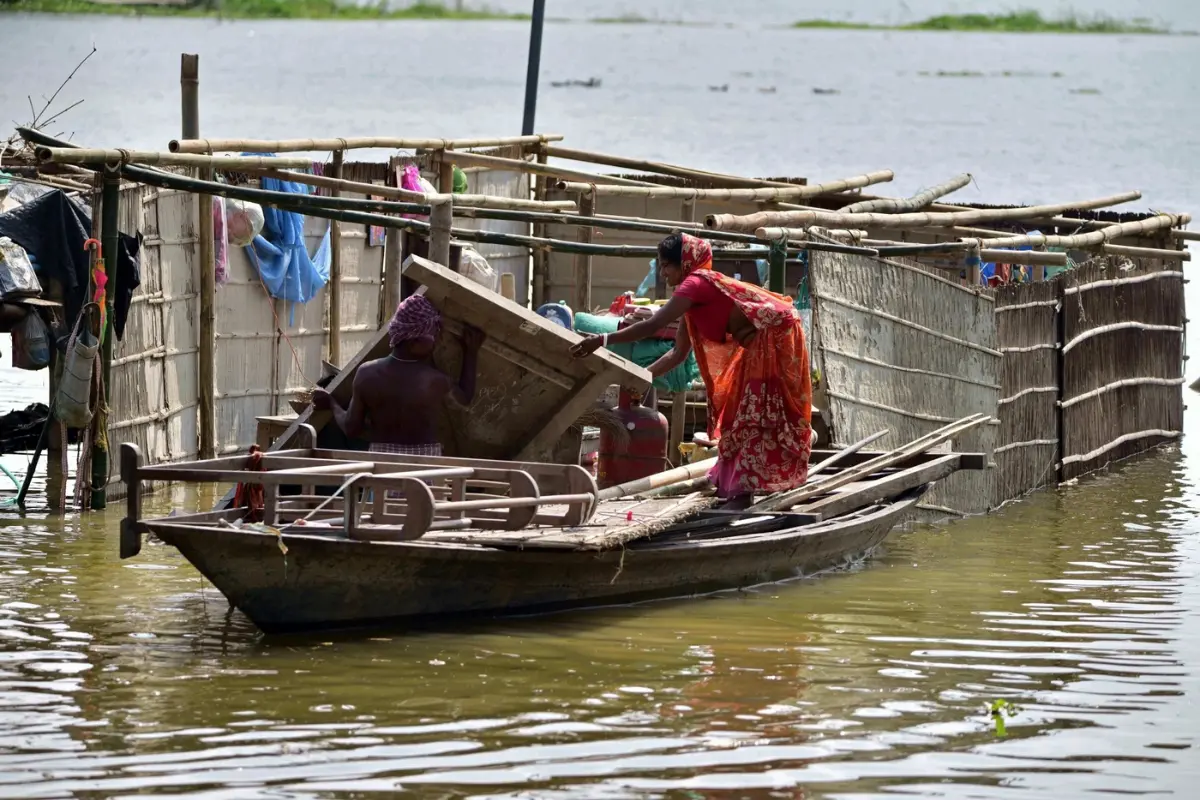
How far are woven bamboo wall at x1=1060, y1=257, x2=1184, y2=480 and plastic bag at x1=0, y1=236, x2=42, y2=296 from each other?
21.3ft

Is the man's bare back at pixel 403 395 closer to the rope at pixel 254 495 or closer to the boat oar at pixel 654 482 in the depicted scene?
the rope at pixel 254 495

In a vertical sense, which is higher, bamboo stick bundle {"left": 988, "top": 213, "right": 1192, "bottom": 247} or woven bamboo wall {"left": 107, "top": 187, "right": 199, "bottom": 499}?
bamboo stick bundle {"left": 988, "top": 213, "right": 1192, "bottom": 247}

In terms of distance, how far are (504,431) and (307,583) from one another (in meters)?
1.84

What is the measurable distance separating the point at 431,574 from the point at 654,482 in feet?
5.97

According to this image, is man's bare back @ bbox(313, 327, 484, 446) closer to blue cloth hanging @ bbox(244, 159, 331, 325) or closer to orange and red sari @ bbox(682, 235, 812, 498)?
orange and red sari @ bbox(682, 235, 812, 498)

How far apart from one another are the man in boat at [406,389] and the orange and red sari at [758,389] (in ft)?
3.82

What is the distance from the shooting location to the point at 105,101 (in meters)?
55.0

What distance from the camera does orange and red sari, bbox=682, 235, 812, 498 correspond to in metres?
8.75

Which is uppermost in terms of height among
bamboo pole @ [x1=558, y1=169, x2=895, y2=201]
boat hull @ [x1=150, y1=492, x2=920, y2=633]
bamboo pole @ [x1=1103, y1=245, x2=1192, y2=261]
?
bamboo pole @ [x1=558, y1=169, x2=895, y2=201]

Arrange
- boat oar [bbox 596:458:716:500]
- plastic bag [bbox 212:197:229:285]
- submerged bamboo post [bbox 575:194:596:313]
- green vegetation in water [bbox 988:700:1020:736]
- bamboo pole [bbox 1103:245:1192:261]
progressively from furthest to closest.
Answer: bamboo pole [bbox 1103:245:1192:261] → submerged bamboo post [bbox 575:194:596:313] → plastic bag [bbox 212:197:229:285] → boat oar [bbox 596:458:716:500] → green vegetation in water [bbox 988:700:1020:736]

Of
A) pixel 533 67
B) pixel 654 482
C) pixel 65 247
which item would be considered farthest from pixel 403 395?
pixel 533 67

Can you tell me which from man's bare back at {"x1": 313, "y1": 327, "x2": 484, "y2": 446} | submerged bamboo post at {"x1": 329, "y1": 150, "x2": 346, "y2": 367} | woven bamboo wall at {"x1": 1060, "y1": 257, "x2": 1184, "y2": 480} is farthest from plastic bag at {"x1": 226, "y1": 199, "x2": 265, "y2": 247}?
woven bamboo wall at {"x1": 1060, "y1": 257, "x2": 1184, "y2": 480}

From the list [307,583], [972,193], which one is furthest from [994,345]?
[972,193]

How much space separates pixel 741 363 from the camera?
353 inches
